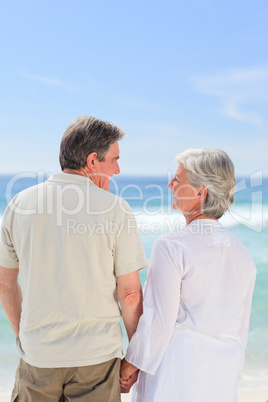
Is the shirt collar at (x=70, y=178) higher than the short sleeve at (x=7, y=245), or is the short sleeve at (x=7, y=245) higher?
the shirt collar at (x=70, y=178)

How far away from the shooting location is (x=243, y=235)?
11469 millimetres

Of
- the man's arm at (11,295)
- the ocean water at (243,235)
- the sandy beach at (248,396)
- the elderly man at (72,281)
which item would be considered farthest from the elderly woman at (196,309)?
the ocean water at (243,235)

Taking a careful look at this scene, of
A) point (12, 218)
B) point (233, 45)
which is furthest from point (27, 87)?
point (12, 218)

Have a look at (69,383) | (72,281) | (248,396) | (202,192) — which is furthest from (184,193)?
(248,396)

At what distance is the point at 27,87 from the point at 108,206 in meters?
33.0

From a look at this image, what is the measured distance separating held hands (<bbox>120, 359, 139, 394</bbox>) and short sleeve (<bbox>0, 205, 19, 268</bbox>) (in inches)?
22.3

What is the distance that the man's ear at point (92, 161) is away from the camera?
1463 millimetres

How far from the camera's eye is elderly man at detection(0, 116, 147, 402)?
1.33 metres

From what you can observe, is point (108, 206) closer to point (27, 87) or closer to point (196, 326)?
point (196, 326)

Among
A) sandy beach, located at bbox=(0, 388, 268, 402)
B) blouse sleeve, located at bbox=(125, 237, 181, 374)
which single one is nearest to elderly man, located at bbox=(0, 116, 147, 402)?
blouse sleeve, located at bbox=(125, 237, 181, 374)

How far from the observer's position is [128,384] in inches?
62.8

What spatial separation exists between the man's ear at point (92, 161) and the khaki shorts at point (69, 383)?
668 mm

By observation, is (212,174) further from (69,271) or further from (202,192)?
(69,271)

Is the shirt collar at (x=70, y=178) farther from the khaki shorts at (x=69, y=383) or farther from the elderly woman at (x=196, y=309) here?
the khaki shorts at (x=69, y=383)
